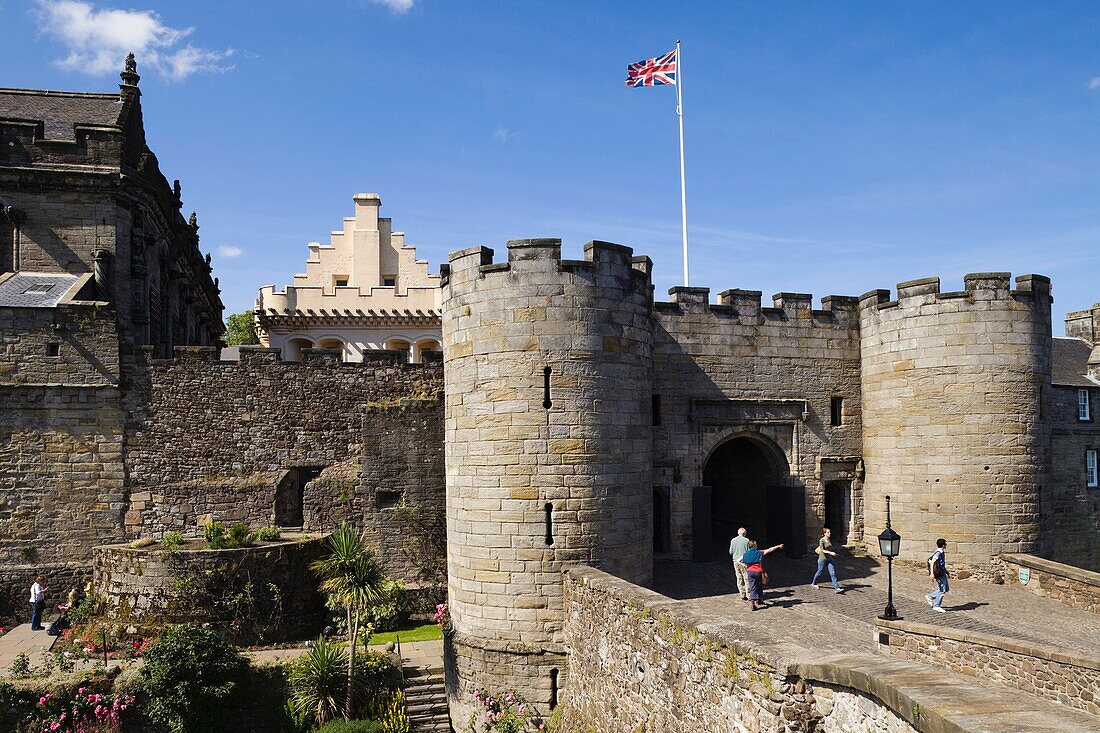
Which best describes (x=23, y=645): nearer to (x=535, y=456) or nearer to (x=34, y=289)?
(x=34, y=289)

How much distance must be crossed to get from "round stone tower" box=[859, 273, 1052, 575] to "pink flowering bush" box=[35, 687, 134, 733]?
695 inches

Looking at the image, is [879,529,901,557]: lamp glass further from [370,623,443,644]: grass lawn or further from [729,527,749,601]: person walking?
[370,623,443,644]: grass lawn

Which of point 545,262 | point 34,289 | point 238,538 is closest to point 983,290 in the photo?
point 545,262

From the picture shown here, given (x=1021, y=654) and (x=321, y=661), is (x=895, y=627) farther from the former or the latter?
(x=321, y=661)

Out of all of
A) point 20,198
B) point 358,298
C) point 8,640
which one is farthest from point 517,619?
point 358,298

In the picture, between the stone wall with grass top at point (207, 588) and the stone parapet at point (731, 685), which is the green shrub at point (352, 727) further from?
the stone parapet at point (731, 685)

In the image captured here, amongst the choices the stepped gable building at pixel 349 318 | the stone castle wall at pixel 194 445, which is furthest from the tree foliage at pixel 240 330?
the stone castle wall at pixel 194 445

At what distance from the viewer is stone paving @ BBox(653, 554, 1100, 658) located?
1284 centimetres

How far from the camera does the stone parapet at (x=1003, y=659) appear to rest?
9445mm

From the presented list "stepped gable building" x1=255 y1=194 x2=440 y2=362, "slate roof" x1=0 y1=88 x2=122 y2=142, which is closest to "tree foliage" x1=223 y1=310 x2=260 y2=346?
"stepped gable building" x1=255 y1=194 x2=440 y2=362

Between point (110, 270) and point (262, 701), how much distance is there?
514 inches

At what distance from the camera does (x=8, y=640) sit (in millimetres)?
17234

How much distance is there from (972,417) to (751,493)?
5.99 metres

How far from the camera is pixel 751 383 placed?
18.8m
